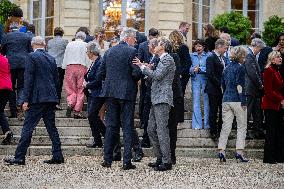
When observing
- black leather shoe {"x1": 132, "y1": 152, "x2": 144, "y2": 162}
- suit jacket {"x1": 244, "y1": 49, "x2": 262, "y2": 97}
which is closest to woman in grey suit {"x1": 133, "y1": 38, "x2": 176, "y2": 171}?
black leather shoe {"x1": 132, "y1": 152, "x2": 144, "y2": 162}

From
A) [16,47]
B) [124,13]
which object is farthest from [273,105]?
[124,13]

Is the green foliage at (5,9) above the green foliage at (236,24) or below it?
above

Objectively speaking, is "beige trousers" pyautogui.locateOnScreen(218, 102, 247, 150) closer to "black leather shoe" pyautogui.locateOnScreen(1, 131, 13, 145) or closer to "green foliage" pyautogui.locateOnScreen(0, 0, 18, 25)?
"black leather shoe" pyautogui.locateOnScreen(1, 131, 13, 145)

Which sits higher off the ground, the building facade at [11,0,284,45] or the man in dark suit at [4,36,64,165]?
the building facade at [11,0,284,45]

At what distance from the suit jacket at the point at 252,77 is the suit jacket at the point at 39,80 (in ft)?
12.5

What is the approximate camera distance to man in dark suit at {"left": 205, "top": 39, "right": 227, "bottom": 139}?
1344cm

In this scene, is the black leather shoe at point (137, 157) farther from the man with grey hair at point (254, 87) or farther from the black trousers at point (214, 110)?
the man with grey hair at point (254, 87)

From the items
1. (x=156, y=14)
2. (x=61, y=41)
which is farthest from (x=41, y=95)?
(x=156, y=14)

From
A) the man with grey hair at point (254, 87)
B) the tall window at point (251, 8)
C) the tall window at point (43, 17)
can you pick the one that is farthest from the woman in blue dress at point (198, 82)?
the tall window at point (251, 8)

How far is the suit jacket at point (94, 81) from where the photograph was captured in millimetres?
12430

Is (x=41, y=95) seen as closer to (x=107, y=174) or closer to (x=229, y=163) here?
(x=107, y=174)

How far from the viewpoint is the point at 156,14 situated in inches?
899

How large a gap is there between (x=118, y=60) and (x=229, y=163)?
2812mm

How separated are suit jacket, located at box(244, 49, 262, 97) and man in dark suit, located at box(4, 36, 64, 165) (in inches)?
149
